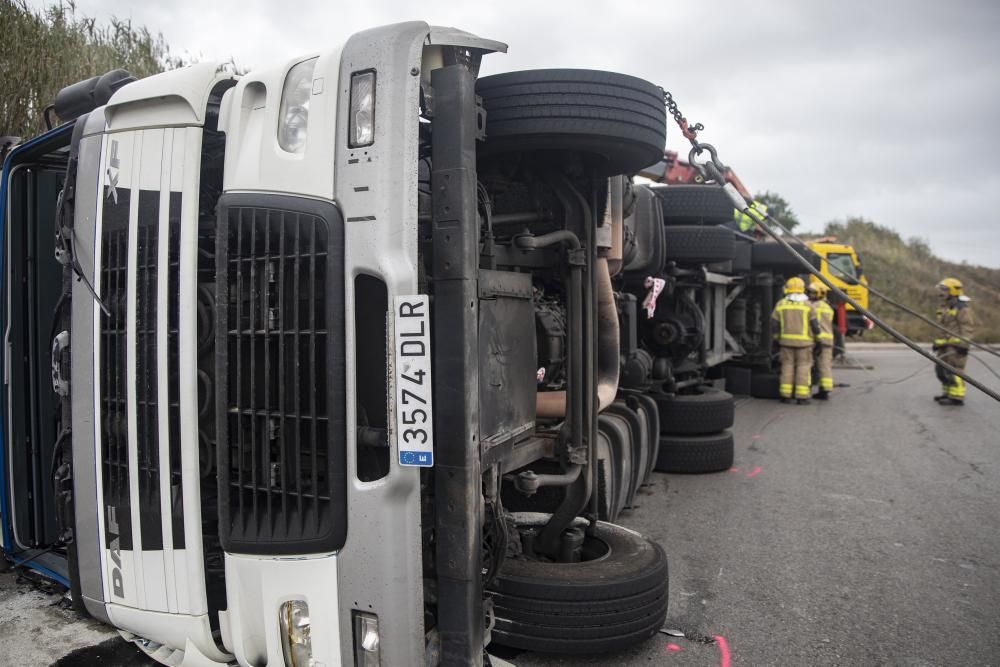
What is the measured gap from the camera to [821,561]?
3949 millimetres

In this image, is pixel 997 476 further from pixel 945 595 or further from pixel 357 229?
pixel 357 229

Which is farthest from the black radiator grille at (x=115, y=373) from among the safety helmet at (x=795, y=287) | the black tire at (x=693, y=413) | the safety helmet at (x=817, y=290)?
the safety helmet at (x=817, y=290)

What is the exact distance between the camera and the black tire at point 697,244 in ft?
20.5

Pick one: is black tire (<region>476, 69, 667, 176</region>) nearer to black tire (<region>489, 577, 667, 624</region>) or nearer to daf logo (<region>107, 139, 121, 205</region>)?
daf logo (<region>107, 139, 121, 205</region>)

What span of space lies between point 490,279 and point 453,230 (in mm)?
273

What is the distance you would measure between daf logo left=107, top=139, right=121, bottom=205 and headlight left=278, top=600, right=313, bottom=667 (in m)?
1.37

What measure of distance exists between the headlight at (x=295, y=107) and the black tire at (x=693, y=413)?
14.2 feet

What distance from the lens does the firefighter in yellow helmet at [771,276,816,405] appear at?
9883 mm

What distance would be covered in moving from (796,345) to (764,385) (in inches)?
38.4

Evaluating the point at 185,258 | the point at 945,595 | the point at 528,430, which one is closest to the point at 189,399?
A: the point at 185,258

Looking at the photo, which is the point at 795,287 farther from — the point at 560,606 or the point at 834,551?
the point at 560,606

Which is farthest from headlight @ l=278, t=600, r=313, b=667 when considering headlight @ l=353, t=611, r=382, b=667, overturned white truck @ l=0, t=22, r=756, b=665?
headlight @ l=353, t=611, r=382, b=667

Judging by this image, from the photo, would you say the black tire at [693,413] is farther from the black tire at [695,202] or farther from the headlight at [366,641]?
the headlight at [366,641]

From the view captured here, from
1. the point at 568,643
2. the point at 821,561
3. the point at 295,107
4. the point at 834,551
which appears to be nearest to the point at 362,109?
the point at 295,107
